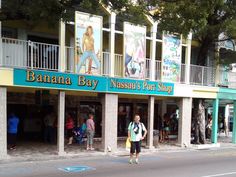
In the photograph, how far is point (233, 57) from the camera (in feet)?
82.3

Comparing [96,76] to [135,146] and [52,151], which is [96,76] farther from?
[135,146]


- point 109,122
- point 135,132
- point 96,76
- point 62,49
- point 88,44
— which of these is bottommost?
point 135,132

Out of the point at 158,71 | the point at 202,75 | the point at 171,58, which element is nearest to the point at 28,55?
the point at 158,71

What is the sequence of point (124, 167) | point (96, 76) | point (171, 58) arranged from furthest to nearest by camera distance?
point (171, 58) → point (96, 76) → point (124, 167)

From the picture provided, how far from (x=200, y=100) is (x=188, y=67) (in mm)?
2312

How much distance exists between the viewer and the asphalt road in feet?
42.7

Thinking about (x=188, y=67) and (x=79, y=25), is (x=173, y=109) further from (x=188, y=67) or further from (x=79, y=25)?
(x=79, y=25)

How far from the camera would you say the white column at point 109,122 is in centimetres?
1931

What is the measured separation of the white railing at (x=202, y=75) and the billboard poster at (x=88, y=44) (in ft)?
23.4

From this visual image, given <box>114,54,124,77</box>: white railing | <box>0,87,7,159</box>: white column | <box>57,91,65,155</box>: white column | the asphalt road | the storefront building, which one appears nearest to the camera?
the asphalt road

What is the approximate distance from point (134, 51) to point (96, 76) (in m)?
2.69

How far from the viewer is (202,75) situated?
80.1ft

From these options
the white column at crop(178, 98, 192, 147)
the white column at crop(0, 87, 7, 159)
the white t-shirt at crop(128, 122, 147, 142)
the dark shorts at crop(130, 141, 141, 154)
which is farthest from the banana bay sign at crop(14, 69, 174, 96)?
the dark shorts at crop(130, 141, 141, 154)

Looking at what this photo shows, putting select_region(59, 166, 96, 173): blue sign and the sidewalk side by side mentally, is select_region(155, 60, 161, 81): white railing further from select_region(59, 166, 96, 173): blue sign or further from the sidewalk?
select_region(59, 166, 96, 173): blue sign
